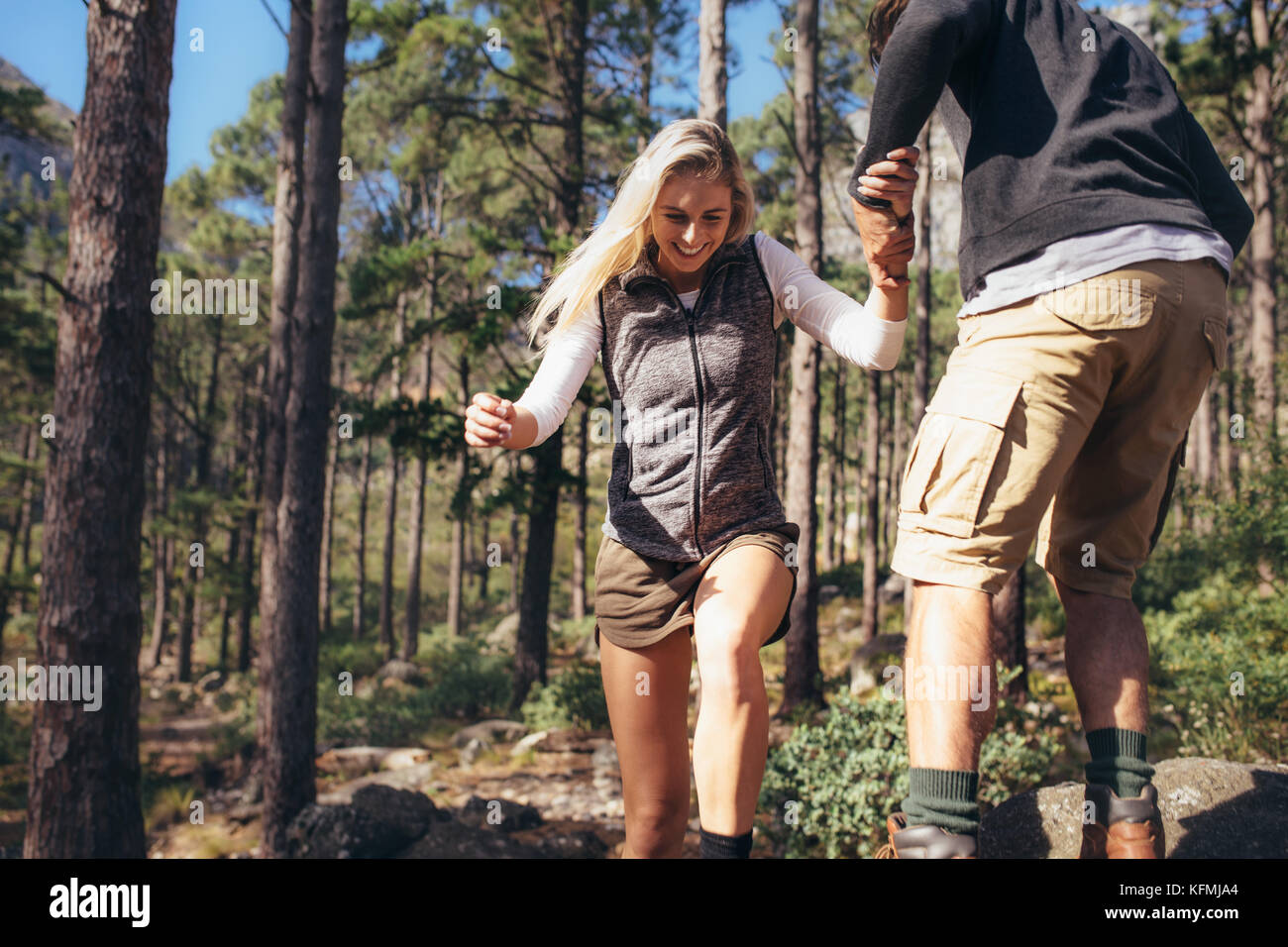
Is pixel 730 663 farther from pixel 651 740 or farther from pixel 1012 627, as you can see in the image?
pixel 1012 627

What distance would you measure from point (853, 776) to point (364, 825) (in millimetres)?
4485

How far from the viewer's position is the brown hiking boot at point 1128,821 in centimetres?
192

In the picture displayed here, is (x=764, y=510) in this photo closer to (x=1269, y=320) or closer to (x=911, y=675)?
(x=911, y=675)

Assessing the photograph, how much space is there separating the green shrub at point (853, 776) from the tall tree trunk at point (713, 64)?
17.0 ft

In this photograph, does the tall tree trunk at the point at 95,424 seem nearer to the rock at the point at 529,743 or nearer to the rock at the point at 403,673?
the rock at the point at 529,743

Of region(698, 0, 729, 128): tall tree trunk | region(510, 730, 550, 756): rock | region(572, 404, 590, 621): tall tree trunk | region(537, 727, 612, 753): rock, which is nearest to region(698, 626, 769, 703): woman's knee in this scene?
region(698, 0, 729, 128): tall tree trunk

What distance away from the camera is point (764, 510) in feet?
7.36

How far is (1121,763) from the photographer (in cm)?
196

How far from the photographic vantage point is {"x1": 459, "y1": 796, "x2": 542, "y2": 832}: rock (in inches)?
302

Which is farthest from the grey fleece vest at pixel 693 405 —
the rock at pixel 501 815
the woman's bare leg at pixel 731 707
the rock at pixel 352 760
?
the rock at pixel 352 760

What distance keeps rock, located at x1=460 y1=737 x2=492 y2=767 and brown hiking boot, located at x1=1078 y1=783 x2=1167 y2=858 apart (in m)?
9.87

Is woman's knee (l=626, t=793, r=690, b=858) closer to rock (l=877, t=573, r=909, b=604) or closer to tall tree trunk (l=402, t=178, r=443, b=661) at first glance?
tall tree trunk (l=402, t=178, r=443, b=661)
